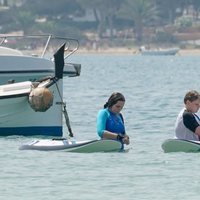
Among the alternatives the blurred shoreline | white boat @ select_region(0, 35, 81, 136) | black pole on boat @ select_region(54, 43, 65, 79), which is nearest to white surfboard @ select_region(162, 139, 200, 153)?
white boat @ select_region(0, 35, 81, 136)

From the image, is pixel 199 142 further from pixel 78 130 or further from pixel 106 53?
pixel 106 53

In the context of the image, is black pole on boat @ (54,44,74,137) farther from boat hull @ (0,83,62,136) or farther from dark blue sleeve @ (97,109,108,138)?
dark blue sleeve @ (97,109,108,138)

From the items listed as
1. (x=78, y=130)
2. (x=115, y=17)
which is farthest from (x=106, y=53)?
(x=78, y=130)

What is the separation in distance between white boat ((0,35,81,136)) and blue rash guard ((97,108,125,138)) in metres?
3.91

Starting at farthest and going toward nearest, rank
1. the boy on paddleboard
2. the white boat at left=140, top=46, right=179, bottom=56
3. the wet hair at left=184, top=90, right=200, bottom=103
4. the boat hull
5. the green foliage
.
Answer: the green foliage < the white boat at left=140, top=46, right=179, bottom=56 < the boat hull < the boy on paddleboard < the wet hair at left=184, top=90, right=200, bottom=103

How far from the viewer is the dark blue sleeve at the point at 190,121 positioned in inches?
925

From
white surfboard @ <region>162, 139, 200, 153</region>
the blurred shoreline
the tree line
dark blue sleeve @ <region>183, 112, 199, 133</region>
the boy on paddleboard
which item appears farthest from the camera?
the blurred shoreline

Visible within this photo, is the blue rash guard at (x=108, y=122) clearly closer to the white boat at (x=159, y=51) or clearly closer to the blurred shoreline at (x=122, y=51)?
the white boat at (x=159, y=51)

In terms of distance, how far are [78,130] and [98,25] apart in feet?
508

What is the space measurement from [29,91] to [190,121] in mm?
5358

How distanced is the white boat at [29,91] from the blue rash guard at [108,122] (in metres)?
3.91

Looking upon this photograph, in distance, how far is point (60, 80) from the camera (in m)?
28.9

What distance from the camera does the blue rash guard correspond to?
2389cm

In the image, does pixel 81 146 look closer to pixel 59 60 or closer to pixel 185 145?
pixel 185 145
